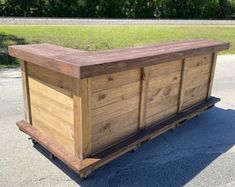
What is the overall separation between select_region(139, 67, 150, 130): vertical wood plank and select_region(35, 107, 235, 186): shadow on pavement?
16.8 inches

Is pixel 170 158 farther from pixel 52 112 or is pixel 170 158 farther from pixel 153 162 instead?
pixel 52 112

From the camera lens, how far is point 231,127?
4.56 meters

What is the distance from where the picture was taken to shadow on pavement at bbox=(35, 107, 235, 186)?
10.2ft

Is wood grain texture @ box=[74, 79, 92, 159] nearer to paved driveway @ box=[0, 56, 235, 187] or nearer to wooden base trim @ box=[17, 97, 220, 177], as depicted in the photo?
wooden base trim @ box=[17, 97, 220, 177]

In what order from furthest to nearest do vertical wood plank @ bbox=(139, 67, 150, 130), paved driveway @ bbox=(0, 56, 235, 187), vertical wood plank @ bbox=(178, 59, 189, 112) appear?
1. vertical wood plank @ bbox=(178, 59, 189, 112)
2. vertical wood plank @ bbox=(139, 67, 150, 130)
3. paved driveway @ bbox=(0, 56, 235, 187)

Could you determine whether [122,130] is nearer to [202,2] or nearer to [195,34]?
[195,34]

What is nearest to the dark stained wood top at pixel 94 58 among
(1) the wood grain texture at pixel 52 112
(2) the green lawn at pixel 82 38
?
(1) the wood grain texture at pixel 52 112

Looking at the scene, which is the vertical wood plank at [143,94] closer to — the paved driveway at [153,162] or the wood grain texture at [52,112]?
the paved driveway at [153,162]

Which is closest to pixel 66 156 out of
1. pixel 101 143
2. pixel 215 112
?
pixel 101 143

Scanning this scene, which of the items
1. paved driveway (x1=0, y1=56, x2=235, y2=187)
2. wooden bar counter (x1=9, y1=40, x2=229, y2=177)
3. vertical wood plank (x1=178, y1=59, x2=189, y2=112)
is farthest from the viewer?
vertical wood plank (x1=178, y1=59, x2=189, y2=112)

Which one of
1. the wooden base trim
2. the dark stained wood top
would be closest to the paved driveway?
the wooden base trim

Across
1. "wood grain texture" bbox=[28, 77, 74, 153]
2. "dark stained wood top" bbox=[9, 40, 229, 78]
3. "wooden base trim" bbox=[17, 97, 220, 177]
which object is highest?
"dark stained wood top" bbox=[9, 40, 229, 78]

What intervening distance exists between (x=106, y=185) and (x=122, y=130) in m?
0.63

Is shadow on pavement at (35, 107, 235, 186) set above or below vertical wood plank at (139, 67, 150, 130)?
below
